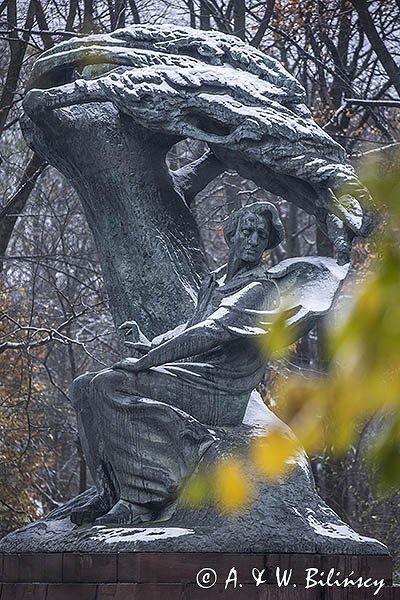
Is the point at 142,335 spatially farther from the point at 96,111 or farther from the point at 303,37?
the point at 303,37

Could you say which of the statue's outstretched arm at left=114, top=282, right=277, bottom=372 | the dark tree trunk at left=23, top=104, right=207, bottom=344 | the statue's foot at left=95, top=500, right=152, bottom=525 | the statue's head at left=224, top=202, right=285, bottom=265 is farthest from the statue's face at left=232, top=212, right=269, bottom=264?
the statue's foot at left=95, top=500, right=152, bottom=525

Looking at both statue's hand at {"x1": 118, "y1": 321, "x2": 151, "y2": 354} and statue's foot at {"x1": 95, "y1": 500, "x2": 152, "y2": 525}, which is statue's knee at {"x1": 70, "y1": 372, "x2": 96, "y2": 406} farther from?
statue's foot at {"x1": 95, "y1": 500, "x2": 152, "y2": 525}

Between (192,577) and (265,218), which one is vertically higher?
(265,218)

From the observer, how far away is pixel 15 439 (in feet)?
51.3

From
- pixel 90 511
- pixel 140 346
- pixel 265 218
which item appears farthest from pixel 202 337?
pixel 90 511

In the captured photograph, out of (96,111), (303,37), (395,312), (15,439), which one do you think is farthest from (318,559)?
(303,37)

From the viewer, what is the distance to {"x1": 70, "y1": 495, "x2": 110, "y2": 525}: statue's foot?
22.8ft

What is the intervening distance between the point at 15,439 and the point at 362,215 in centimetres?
922

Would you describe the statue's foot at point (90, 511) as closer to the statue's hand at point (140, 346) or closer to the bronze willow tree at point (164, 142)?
the statue's hand at point (140, 346)

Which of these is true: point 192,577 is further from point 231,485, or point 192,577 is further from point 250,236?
point 250,236

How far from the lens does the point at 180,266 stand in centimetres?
780

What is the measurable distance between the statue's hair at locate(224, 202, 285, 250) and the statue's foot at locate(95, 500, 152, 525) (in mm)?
1647

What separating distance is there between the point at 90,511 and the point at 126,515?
32cm

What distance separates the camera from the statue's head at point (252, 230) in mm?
7246
